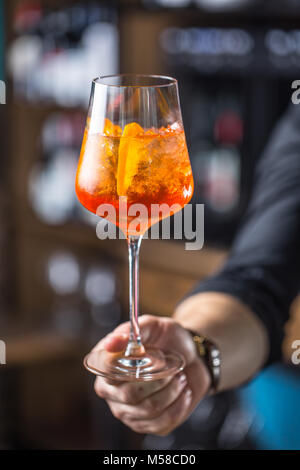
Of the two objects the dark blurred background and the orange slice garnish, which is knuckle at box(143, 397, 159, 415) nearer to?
the orange slice garnish

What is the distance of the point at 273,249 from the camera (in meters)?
1.48

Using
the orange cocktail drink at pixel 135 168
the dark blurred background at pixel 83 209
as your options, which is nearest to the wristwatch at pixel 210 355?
the orange cocktail drink at pixel 135 168

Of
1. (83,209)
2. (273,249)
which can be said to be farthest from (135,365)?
(83,209)

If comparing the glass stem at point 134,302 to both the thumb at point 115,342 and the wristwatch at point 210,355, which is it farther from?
the wristwatch at point 210,355

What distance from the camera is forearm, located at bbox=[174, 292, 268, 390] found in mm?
1196

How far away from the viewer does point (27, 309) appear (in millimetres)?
3723

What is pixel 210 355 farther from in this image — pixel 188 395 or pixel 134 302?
pixel 134 302

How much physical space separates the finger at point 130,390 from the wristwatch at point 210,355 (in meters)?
0.14

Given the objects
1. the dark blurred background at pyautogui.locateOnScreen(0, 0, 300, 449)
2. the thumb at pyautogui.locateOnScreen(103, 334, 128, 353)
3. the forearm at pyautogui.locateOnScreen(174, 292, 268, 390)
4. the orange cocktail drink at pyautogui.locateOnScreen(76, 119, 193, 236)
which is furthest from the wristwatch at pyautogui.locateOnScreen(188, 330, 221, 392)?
the dark blurred background at pyautogui.locateOnScreen(0, 0, 300, 449)

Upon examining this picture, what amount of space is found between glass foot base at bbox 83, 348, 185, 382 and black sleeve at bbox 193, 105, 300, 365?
0.32 meters

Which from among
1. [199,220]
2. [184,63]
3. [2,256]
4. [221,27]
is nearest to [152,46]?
[184,63]

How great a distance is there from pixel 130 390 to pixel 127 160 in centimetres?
32

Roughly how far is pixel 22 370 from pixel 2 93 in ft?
4.70

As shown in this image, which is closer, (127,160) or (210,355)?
(127,160)
